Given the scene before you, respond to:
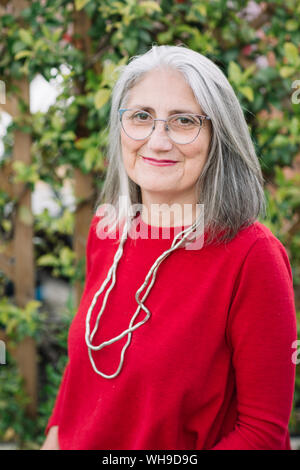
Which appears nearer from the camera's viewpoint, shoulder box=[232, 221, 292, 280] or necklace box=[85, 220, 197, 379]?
shoulder box=[232, 221, 292, 280]

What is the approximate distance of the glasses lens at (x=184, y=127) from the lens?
1168 millimetres

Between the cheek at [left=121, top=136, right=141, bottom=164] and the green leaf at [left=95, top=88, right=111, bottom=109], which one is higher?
the green leaf at [left=95, top=88, right=111, bottom=109]

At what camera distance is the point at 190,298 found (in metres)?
1.18

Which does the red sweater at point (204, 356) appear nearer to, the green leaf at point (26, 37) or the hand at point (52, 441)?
the hand at point (52, 441)

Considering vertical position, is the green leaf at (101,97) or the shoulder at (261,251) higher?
the green leaf at (101,97)

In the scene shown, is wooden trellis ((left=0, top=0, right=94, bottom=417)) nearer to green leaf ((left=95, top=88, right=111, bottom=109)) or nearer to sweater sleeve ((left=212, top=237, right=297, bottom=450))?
green leaf ((left=95, top=88, right=111, bottom=109))

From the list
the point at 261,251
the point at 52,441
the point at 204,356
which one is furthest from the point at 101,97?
the point at 52,441

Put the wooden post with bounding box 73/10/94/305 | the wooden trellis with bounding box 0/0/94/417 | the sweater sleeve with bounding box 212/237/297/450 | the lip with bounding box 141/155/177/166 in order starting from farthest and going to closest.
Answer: the wooden trellis with bounding box 0/0/94/417 < the wooden post with bounding box 73/10/94/305 < the lip with bounding box 141/155/177/166 < the sweater sleeve with bounding box 212/237/297/450

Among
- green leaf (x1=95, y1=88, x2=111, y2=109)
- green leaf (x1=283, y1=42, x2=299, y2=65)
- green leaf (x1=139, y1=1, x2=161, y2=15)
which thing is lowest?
green leaf (x1=95, y1=88, x2=111, y2=109)

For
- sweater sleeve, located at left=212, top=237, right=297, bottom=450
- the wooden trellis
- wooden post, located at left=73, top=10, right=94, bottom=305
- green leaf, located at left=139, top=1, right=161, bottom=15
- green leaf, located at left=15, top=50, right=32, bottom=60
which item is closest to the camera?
sweater sleeve, located at left=212, top=237, right=297, bottom=450

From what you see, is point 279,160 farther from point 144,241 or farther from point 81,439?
point 81,439

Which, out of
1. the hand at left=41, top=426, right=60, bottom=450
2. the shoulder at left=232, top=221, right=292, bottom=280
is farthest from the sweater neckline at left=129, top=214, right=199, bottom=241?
the hand at left=41, top=426, right=60, bottom=450

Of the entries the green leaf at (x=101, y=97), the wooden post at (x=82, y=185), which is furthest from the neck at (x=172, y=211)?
the wooden post at (x=82, y=185)

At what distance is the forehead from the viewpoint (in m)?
1.16
